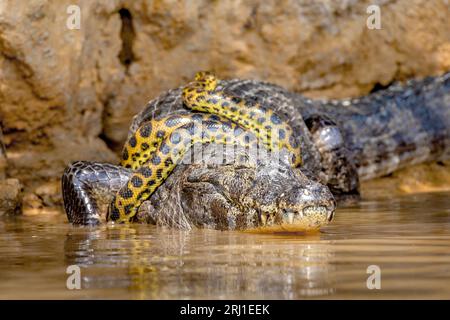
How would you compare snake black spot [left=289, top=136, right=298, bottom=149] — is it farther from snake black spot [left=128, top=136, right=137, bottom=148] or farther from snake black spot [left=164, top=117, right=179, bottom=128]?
snake black spot [left=128, top=136, right=137, bottom=148]

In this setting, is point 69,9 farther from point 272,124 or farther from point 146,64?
point 272,124

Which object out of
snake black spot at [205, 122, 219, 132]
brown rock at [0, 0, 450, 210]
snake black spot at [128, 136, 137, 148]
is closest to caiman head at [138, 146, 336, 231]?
snake black spot at [205, 122, 219, 132]

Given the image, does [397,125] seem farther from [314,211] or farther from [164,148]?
[314,211]

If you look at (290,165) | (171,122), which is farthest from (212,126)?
(290,165)

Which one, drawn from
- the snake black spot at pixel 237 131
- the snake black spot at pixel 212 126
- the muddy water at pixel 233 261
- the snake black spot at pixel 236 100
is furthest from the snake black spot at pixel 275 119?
the muddy water at pixel 233 261

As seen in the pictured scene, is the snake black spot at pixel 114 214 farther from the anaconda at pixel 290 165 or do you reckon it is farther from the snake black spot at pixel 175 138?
the snake black spot at pixel 175 138
